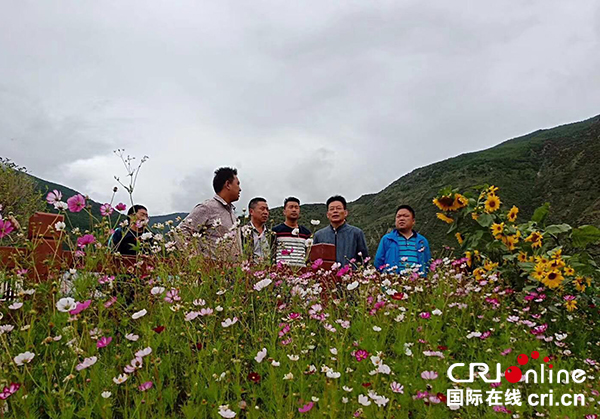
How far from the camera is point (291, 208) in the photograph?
5.11m

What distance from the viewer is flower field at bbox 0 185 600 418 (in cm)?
204

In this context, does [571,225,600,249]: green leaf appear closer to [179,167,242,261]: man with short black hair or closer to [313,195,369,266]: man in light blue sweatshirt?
[313,195,369,266]: man in light blue sweatshirt

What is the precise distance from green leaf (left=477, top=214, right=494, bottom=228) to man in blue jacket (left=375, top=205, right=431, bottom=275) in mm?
920

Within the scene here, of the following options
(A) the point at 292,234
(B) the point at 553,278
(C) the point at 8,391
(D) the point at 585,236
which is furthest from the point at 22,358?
(D) the point at 585,236

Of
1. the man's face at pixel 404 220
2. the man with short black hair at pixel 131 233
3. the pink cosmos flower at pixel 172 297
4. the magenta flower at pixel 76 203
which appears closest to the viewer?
the pink cosmos flower at pixel 172 297

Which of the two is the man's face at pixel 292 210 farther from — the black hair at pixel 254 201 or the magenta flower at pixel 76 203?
the magenta flower at pixel 76 203

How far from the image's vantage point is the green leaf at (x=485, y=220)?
13.5 ft

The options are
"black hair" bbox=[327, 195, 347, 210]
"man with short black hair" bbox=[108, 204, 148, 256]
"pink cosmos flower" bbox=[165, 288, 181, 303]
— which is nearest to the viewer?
"pink cosmos flower" bbox=[165, 288, 181, 303]

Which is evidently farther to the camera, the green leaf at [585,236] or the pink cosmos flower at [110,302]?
the green leaf at [585,236]

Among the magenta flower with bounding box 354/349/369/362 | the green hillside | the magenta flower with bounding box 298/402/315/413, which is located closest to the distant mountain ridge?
the green hillside

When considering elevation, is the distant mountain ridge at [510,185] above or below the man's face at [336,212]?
above

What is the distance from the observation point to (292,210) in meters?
5.10

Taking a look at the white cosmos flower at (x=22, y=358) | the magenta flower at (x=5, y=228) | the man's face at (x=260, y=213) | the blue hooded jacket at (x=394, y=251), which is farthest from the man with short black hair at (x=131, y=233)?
the blue hooded jacket at (x=394, y=251)

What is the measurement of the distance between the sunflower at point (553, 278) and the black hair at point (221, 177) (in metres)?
3.04
